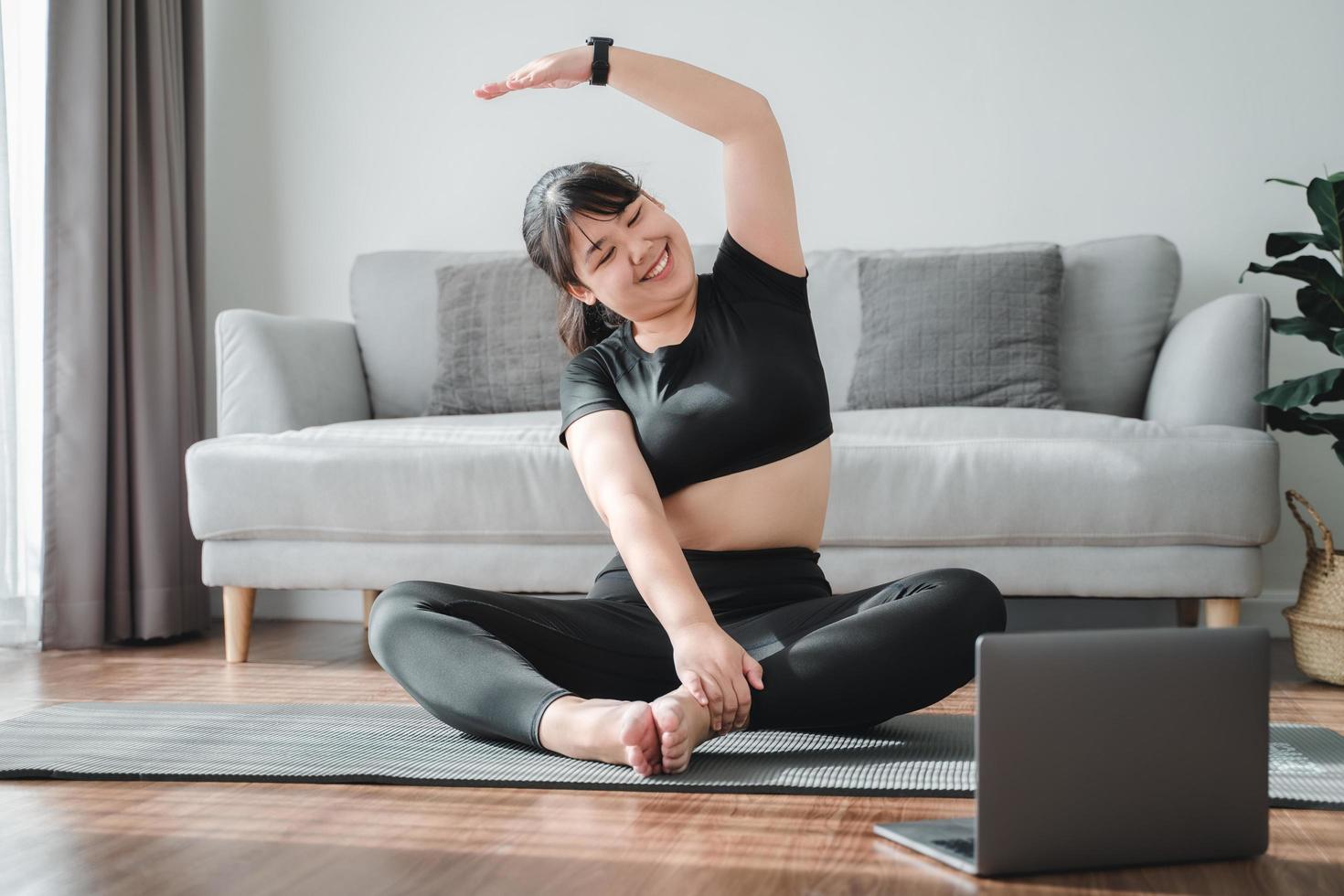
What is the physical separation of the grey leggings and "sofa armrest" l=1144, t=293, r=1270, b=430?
1026 mm

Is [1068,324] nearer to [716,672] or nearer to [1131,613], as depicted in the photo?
[1131,613]

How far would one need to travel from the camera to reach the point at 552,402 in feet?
9.03

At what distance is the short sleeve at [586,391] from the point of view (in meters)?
1.52

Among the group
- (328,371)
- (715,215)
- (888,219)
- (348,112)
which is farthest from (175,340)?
(888,219)

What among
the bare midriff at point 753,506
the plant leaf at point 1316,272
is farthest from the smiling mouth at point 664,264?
the plant leaf at point 1316,272

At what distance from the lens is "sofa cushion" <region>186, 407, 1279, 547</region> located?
80.1 inches

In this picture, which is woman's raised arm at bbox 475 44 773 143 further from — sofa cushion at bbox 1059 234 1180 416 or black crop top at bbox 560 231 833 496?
sofa cushion at bbox 1059 234 1180 416

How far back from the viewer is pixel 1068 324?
265cm


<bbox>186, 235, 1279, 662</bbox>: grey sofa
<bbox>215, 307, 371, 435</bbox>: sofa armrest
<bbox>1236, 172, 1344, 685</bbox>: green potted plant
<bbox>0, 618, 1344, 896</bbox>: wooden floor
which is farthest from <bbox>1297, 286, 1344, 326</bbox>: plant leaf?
<bbox>215, 307, 371, 435</bbox>: sofa armrest

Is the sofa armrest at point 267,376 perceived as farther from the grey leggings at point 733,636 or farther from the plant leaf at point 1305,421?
the plant leaf at point 1305,421

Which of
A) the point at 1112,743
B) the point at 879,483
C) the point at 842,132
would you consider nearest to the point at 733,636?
the point at 1112,743

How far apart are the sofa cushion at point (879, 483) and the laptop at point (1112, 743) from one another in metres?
1.18

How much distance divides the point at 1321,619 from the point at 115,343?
8.26 ft

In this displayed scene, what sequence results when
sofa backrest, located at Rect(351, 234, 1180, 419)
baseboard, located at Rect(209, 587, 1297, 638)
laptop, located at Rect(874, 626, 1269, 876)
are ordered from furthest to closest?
baseboard, located at Rect(209, 587, 1297, 638)
sofa backrest, located at Rect(351, 234, 1180, 419)
laptop, located at Rect(874, 626, 1269, 876)
